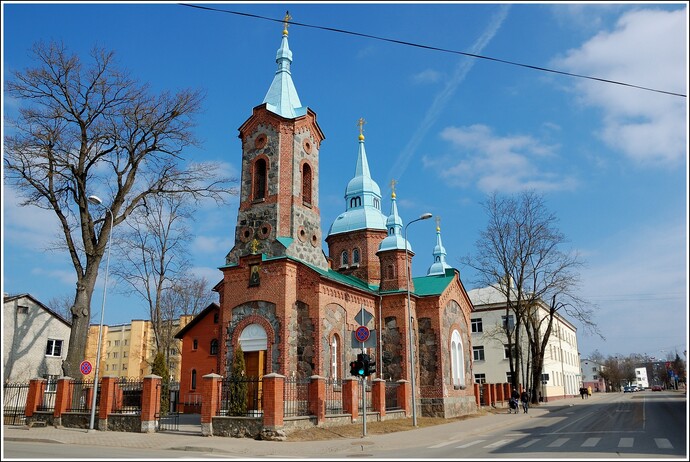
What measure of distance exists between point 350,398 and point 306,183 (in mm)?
11092

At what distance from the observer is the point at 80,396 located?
2170 centimetres

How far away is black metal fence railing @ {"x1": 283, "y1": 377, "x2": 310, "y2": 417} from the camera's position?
20875 millimetres

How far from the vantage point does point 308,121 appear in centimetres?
Answer: 2780

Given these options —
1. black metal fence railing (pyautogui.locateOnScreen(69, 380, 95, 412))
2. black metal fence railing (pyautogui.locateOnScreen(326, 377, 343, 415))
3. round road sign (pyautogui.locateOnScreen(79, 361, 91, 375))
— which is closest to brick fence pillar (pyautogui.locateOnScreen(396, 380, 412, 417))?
black metal fence railing (pyautogui.locateOnScreen(326, 377, 343, 415))

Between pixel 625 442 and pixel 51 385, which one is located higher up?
pixel 51 385

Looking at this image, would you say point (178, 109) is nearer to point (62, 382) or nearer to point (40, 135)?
point (40, 135)

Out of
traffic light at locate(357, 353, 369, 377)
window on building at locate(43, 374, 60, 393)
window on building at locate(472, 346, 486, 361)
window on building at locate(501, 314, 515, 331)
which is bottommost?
window on building at locate(43, 374, 60, 393)

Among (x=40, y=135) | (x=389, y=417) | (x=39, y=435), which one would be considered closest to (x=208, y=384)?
(x=39, y=435)

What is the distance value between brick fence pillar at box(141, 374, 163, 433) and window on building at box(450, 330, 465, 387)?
56.1 feet

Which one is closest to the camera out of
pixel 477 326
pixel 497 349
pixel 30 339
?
pixel 30 339

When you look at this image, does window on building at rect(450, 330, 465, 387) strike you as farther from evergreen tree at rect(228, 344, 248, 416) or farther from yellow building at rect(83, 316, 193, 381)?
yellow building at rect(83, 316, 193, 381)

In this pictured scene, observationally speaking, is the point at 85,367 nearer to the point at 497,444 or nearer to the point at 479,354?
the point at 497,444

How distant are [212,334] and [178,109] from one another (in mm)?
16226

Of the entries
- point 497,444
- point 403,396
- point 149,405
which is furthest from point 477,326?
point 149,405
